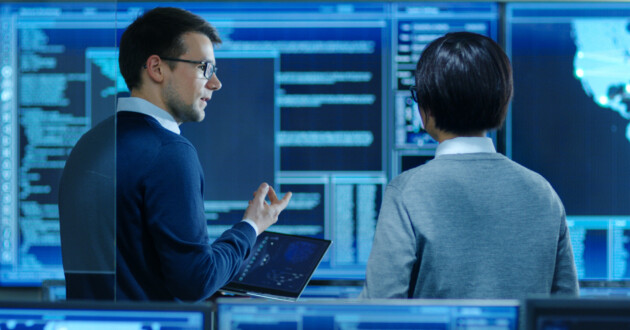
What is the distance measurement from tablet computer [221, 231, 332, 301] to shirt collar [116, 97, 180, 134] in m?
0.43

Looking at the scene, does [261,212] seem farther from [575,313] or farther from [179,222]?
[575,313]

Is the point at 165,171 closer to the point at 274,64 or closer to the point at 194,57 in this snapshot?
the point at 194,57

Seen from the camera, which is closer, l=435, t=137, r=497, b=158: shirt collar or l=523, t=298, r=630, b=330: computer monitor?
l=523, t=298, r=630, b=330: computer monitor

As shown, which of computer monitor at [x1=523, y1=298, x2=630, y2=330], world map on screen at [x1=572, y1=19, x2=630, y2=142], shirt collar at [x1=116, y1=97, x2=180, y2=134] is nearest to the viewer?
computer monitor at [x1=523, y1=298, x2=630, y2=330]

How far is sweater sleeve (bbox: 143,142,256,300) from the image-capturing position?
124 cm

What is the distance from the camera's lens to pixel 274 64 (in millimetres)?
2061

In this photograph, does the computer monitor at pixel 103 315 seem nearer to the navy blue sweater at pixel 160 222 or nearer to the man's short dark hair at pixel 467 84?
the navy blue sweater at pixel 160 222

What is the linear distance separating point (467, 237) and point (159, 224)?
0.63 m

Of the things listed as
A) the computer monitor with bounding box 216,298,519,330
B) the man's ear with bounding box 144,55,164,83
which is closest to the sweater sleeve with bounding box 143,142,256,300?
the man's ear with bounding box 144,55,164,83

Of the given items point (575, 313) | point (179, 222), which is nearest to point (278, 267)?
point (179, 222)

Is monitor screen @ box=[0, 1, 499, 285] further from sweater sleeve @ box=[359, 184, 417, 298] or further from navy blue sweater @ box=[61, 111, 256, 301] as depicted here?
sweater sleeve @ box=[359, 184, 417, 298]

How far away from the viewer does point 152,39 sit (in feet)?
4.87

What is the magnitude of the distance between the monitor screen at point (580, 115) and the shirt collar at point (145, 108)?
121cm

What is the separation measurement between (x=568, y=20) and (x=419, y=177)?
132cm
